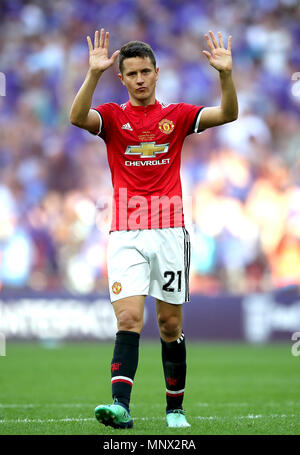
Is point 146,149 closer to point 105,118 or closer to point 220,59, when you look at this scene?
point 105,118

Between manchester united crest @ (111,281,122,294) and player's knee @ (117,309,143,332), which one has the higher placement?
manchester united crest @ (111,281,122,294)

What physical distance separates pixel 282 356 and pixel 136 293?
706 cm

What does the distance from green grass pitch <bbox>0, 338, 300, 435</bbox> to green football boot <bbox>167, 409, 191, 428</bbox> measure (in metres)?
0.06

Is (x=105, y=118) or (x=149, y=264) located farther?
(x=105, y=118)

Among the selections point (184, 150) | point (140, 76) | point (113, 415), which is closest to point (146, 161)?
point (140, 76)

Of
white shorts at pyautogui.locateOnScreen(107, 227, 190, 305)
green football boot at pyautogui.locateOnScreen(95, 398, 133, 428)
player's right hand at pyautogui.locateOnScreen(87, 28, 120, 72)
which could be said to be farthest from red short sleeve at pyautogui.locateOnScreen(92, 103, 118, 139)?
green football boot at pyautogui.locateOnScreen(95, 398, 133, 428)

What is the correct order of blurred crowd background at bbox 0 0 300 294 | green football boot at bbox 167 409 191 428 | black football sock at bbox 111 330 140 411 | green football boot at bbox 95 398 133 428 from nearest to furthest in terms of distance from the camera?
green football boot at bbox 95 398 133 428, black football sock at bbox 111 330 140 411, green football boot at bbox 167 409 191 428, blurred crowd background at bbox 0 0 300 294

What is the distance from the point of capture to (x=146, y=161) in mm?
4922

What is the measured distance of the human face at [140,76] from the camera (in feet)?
16.0

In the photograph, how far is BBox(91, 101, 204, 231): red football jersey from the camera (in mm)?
4887

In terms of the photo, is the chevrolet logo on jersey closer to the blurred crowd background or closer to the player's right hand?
the player's right hand

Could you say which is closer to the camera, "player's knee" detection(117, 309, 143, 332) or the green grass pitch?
"player's knee" detection(117, 309, 143, 332)

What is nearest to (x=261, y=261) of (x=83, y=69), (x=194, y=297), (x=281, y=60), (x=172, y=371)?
(x=194, y=297)

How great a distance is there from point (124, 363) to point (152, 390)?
10.4 feet
